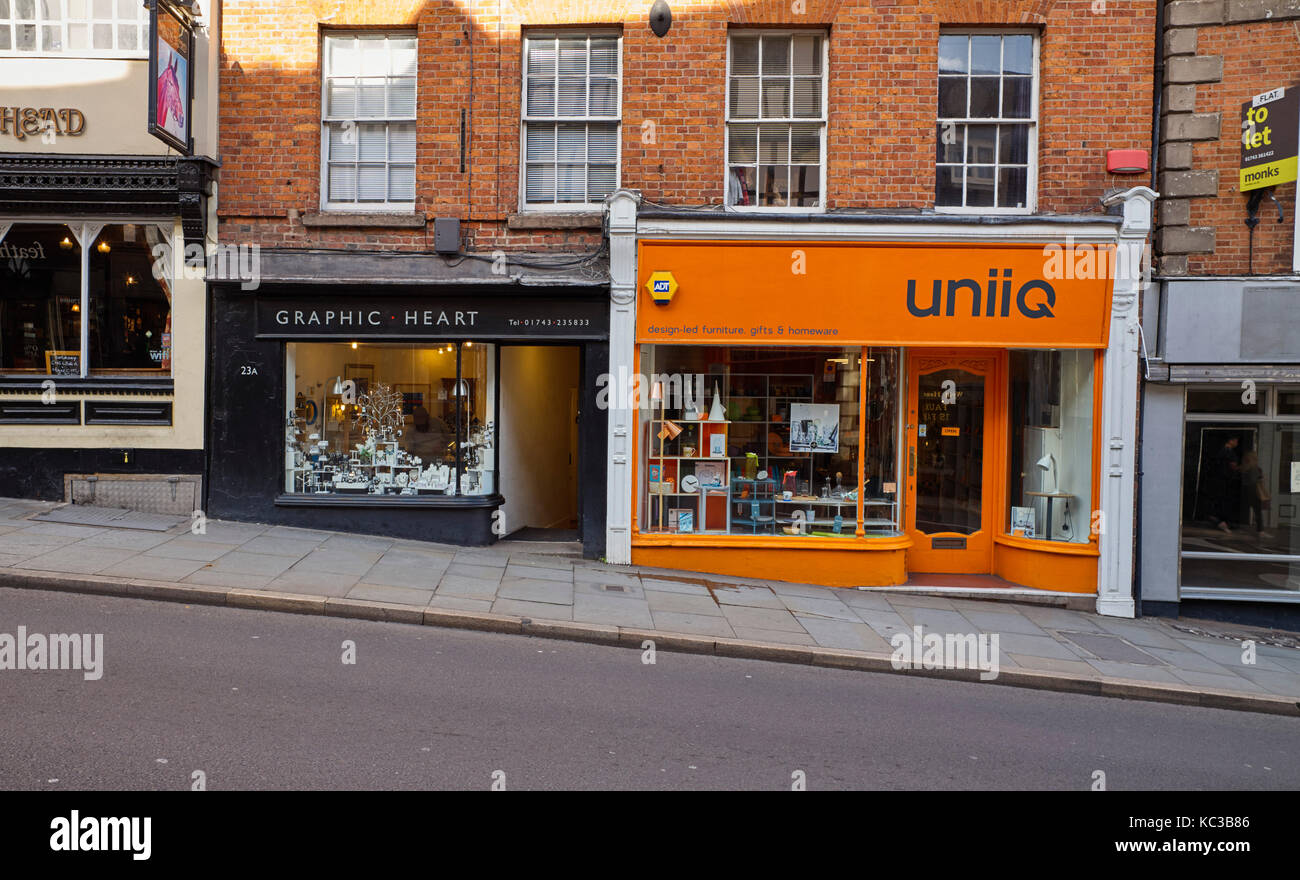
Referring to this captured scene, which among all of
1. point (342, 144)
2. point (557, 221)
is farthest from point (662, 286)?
point (342, 144)

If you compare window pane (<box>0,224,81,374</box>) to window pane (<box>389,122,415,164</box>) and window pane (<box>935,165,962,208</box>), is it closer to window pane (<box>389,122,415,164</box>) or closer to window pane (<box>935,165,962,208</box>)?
window pane (<box>389,122,415,164</box>)

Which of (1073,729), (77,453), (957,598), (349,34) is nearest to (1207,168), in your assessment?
(957,598)

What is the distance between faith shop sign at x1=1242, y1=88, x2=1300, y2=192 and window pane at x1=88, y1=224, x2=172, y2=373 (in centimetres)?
1322

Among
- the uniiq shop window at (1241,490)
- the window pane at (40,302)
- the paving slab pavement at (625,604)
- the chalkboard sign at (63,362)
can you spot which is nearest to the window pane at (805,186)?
the paving slab pavement at (625,604)

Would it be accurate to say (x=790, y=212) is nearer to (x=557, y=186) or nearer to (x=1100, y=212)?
(x=557, y=186)

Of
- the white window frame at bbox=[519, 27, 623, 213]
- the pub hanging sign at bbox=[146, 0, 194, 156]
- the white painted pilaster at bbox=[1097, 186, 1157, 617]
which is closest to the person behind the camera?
the pub hanging sign at bbox=[146, 0, 194, 156]

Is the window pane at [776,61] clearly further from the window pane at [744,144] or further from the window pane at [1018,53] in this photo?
the window pane at [1018,53]

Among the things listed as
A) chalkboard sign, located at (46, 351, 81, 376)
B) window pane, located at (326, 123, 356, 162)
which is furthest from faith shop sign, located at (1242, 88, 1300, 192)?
chalkboard sign, located at (46, 351, 81, 376)

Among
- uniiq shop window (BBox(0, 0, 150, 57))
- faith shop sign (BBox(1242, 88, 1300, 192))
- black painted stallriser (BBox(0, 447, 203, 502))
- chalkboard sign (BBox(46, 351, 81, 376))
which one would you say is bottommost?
black painted stallriser (BBox(0, 447, 203, 502))

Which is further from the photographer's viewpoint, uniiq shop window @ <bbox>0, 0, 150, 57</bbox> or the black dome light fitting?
uniiq shop window @ <bbox>0, 0, 150, 57</bbox>

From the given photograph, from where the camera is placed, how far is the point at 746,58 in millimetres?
11164

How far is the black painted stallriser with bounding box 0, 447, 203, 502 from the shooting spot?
440 inches

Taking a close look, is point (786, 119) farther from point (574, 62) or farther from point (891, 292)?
point (574, 62)

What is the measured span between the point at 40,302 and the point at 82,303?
0.57 m
